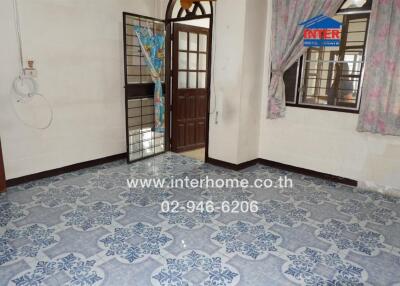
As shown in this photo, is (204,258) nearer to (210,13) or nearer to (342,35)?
(342,35)

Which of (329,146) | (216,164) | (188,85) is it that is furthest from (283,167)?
(188,85)

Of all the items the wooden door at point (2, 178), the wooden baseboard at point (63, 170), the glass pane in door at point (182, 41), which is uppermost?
the glass pane in door at point (182, 41)

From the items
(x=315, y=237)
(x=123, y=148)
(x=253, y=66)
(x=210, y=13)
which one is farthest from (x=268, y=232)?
(x=210, y=13)

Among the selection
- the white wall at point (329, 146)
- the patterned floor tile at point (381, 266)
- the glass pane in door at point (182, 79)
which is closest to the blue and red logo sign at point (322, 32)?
the white wall at point (329, 146)

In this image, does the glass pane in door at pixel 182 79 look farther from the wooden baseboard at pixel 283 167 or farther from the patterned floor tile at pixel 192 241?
the patterned floor tile at pixel 192 241

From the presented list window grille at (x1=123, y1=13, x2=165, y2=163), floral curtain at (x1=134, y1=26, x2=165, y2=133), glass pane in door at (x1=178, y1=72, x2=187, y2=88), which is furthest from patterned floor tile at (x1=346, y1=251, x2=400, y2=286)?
glass pane in door at (x1=178, y1=72, x2=187, y2=88)

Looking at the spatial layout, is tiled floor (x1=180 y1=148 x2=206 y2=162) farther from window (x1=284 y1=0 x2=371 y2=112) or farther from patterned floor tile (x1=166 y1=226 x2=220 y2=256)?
patterned floor tile (x1=166 y1=226 x2=220 y2=256)

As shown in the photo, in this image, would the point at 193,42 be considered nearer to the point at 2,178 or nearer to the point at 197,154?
the point at 197,154

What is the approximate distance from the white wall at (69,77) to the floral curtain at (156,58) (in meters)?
0.32

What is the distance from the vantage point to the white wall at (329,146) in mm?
3705

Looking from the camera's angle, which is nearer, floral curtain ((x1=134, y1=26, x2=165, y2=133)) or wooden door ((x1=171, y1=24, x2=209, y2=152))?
floral curtain ((x1=134, y1=26, x2=165, y2=133))

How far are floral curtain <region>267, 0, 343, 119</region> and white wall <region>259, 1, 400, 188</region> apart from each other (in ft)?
0.53

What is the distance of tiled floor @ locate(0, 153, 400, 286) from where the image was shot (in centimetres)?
226

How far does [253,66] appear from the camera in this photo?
437 cm
